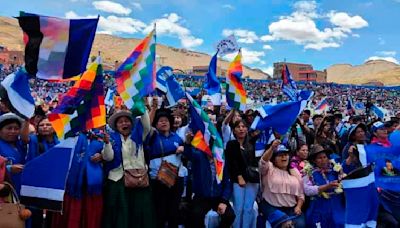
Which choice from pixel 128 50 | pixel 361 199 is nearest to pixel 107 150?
pixel 361 199

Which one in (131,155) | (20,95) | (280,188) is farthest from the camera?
(280,188)

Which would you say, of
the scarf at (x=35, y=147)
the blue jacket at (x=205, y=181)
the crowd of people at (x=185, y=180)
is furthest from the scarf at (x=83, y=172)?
the blue jacket at (x=205, y=181)

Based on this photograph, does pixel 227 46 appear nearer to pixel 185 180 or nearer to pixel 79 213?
pixel 185 180

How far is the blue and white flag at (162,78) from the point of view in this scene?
784 centimetres

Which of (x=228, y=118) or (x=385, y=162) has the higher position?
(x=228, y=118)

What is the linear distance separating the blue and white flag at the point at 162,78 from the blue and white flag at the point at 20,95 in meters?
2.83

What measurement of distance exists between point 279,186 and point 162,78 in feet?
10.3

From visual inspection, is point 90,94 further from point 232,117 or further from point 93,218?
point 232,117

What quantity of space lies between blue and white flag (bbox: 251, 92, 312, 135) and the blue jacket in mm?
949

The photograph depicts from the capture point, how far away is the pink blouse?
18.7 ft

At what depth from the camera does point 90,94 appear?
5137 mm

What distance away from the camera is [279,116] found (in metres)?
6.34

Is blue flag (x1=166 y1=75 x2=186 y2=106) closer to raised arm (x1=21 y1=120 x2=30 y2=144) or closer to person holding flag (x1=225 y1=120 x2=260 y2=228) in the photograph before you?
person holding flag (x1=225 y1=120 x2=260 y2=228)

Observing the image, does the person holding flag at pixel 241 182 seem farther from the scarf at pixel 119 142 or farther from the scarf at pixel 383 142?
the scarf at pixel 383 142
